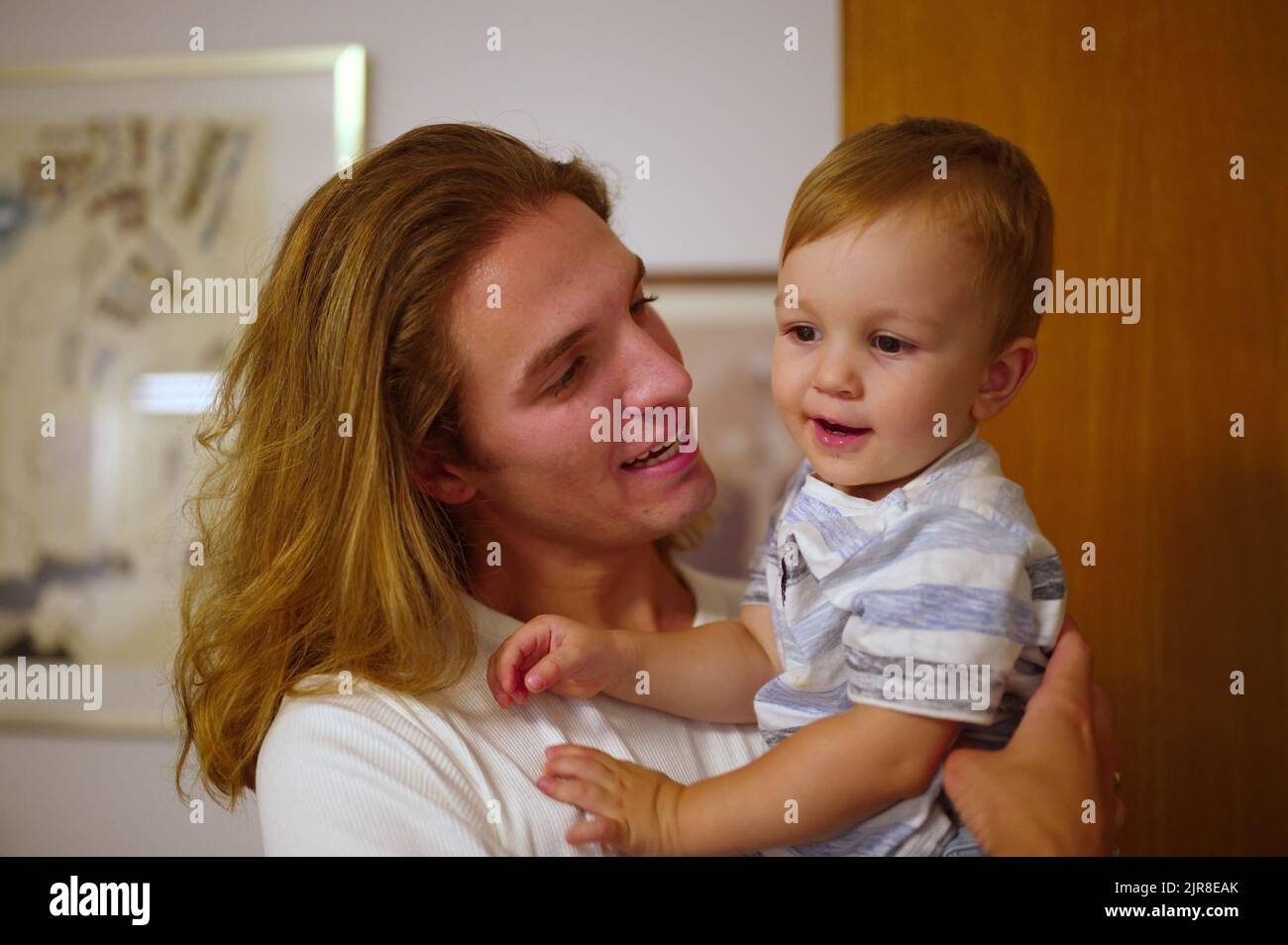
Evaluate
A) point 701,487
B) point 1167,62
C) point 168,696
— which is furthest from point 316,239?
point 1167,62

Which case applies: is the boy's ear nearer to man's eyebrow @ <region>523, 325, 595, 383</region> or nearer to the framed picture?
man's eyebrow @ <region>523, 325, 595, 383</region>

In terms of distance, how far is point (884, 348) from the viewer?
882 millimetres

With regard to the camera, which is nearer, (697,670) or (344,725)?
(344,725)

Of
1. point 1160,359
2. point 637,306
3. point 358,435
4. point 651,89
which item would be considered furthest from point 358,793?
point 1160,359

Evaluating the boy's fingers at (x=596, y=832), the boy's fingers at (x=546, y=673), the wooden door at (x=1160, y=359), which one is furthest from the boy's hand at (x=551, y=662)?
the wooden door at (x=1160, y=359)

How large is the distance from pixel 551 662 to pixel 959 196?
55 cm

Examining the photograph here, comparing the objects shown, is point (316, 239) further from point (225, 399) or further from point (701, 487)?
point (701, 487)

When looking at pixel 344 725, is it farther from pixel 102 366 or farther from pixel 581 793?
pixel 102 366

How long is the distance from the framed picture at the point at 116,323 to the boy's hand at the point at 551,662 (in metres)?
0.89

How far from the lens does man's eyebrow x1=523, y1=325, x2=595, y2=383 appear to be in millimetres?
950

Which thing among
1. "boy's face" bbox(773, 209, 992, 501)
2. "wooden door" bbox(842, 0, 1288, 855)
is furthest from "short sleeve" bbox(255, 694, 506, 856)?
"wooden door" bbox(842, 0, 1288, 855)

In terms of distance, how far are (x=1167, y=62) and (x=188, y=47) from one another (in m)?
1.46

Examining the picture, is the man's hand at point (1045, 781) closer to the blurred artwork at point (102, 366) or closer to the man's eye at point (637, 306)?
the man's eye at point (637, 306)

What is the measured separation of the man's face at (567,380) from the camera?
952mm
